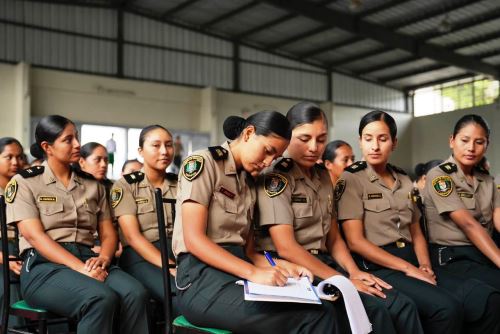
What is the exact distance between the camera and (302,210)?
92.7 inches

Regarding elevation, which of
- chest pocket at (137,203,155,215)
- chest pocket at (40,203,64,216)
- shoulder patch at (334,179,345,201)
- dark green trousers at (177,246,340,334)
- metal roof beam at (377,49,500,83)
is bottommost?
dark green trousers at (177,246,340,334)

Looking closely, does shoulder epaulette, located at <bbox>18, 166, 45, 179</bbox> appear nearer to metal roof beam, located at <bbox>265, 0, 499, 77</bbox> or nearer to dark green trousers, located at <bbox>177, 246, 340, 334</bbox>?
dark green trousers, located at <bbox>177, 246, 340, 334</bbox>

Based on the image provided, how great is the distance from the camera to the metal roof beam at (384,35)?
12.3 m

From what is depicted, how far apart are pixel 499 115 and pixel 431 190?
14.4 meters

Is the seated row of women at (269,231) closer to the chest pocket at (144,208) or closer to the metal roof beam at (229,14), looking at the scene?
the chest pocket at (144,208)

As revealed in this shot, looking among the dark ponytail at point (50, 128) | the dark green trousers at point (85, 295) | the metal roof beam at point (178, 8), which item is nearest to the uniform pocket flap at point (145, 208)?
the dark green trousers at point (85, 295)

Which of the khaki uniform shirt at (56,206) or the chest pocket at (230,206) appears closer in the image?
the chest pocket at (230,206)

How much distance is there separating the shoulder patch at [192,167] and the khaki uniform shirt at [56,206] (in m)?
0.84

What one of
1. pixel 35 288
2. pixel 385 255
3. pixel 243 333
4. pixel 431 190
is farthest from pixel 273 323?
pixel 431 190

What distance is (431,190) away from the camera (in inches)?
114

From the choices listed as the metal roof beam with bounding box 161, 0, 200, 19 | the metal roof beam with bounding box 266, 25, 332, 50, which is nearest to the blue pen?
the metal roof beam with bounding box 161, 0, 200, 19

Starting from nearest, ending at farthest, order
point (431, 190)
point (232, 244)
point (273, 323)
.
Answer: point (273, 323) → point (232, 244) → point (431, 190)

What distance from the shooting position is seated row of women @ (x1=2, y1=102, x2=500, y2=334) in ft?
6.54

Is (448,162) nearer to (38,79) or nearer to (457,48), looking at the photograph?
(38,79)
